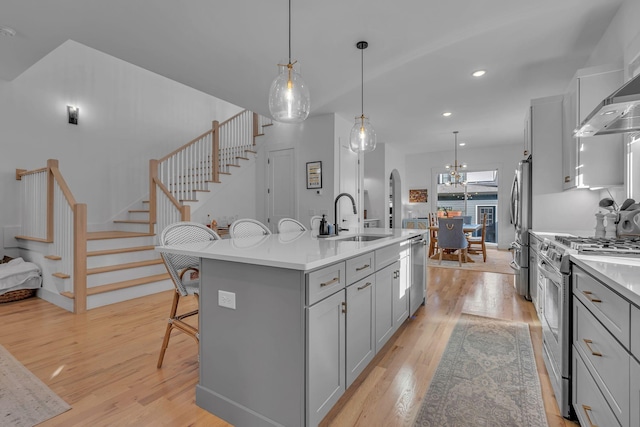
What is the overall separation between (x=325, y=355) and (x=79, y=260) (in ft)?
10.4

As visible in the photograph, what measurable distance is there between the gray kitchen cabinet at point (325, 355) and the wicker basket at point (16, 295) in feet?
13.5

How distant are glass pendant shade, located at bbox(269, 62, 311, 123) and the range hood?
1726 millimetres

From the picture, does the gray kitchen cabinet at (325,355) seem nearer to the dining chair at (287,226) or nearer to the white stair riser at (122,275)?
the dining chair at (287,226)

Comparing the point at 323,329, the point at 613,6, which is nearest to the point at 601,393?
the point at 323,329

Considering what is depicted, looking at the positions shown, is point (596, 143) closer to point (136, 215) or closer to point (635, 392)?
point (635, 392)

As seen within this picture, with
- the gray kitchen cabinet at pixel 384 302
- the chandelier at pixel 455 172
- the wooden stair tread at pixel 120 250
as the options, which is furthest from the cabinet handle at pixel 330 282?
the chandelier at pixel 455 172

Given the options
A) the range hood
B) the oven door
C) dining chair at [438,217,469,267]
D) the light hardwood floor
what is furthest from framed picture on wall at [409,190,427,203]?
the oven door

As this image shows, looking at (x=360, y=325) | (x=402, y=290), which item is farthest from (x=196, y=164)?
(x=360, y=325)

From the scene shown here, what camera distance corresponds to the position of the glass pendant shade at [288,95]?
7.16 feet

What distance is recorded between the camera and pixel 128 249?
403cm

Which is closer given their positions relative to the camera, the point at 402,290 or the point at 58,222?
the point at 402,290

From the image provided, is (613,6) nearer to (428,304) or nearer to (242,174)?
(428,304)

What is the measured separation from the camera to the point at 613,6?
8.05ft

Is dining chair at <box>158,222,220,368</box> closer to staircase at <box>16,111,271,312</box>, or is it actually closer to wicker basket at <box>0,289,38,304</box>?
staircase at <box>16,111,271,312</box>
